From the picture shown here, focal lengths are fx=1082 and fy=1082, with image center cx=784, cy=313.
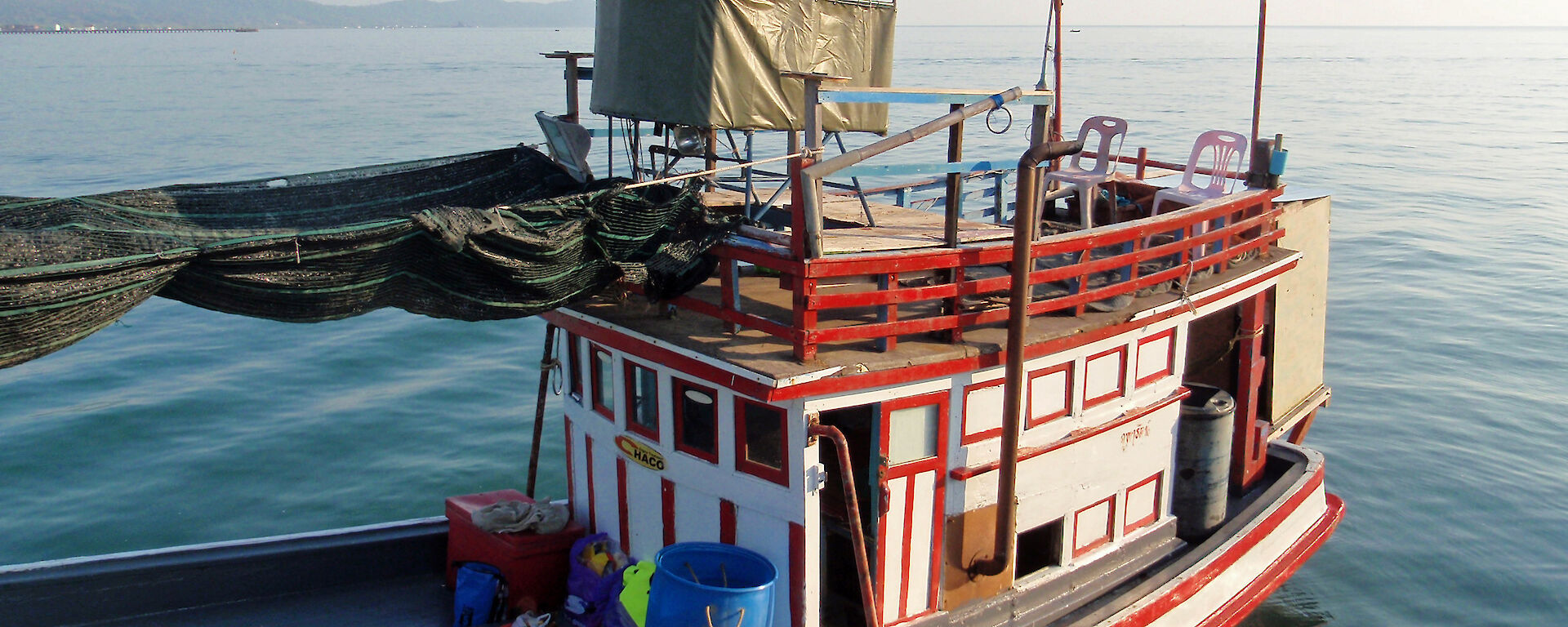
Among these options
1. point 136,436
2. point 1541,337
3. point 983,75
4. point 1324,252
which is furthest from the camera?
point 983,75

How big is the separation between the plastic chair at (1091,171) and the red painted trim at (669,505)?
4.53 metres

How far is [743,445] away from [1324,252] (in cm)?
750

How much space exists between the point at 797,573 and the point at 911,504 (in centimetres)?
89

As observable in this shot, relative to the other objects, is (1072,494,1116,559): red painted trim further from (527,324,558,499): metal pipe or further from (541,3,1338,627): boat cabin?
(527,324,558,499): metal pipe

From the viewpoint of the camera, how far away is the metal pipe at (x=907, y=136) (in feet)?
20.0

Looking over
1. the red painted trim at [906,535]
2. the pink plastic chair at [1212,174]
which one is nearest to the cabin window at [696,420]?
the red painted trim at [906,535]

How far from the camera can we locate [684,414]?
7.34m

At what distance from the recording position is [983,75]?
7312 centimetres

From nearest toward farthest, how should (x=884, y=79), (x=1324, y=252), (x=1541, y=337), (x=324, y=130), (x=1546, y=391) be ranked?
(x=884, y=79) → (x=1324, y=252) → (x=1546, y=391) → (x=1541, y=337) → (x=324, y=130)

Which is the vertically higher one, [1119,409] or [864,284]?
[864,284]

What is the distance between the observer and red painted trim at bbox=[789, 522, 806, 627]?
682 centimetres

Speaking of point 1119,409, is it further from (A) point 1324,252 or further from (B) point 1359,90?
(B) point 1359,90

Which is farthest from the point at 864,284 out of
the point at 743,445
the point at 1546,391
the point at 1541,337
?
the point at 1541,337

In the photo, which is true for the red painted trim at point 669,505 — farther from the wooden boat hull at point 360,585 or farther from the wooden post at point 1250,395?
the wooden post at point 1250,395
